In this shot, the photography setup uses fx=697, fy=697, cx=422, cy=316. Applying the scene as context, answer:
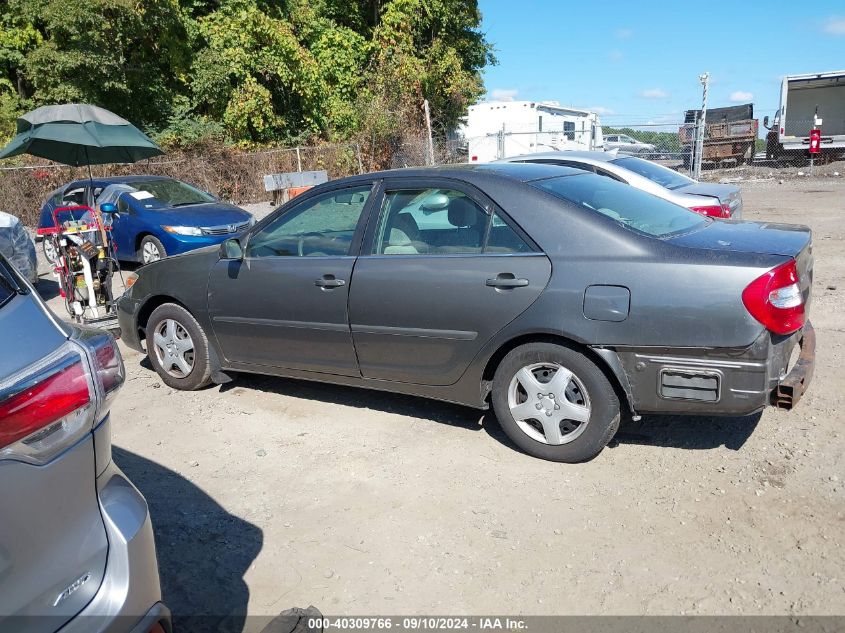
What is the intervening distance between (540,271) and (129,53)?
21.9 m

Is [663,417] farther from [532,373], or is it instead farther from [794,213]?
[794,213]

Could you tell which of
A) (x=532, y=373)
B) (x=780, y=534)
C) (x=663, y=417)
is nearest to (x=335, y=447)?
(x=532, y=373)

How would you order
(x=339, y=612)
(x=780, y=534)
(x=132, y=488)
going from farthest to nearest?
(x=780, y=534)
(x=339, y=612)
(x=132, y=488)

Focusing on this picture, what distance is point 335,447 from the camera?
4379 millimetres

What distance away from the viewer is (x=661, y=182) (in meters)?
8.40

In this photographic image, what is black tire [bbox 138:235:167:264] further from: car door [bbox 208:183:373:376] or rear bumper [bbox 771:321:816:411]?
rear bumper [bbox 771:321:816:411]

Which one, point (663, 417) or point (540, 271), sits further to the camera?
point (663, 417)

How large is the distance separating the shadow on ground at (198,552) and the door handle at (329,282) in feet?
4.75

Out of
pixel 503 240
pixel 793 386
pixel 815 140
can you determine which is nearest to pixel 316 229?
pixel 503 240

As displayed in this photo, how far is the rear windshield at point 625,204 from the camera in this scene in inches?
159

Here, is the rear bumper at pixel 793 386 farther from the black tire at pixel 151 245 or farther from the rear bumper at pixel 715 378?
the black tire at pixel 151 245

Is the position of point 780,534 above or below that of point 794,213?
below

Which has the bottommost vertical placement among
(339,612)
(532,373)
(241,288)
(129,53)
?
(339,612)

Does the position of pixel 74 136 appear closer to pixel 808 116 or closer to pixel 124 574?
pixel 124 574
